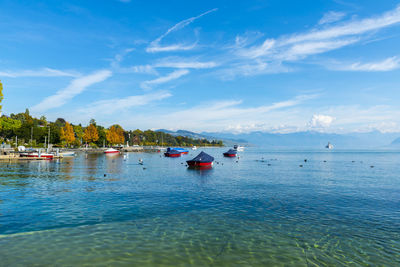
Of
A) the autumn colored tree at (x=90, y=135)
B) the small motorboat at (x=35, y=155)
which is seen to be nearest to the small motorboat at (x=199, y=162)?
the small motorboat at (x=35, y=155)

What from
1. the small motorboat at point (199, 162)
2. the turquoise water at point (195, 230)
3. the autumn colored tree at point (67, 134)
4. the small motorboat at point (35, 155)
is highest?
the autumn colored tree at point (67, 134)

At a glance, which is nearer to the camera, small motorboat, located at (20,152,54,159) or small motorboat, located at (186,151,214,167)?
small motorboat, located at (186,151,214,167)

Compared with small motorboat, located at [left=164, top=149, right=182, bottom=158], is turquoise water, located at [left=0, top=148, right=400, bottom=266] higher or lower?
lower

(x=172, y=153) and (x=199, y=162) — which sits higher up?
(x=172, y=153)

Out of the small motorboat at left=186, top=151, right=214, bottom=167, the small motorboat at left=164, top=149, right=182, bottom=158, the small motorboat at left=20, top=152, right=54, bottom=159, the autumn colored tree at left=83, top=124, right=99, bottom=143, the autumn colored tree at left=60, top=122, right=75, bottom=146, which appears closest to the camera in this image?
the small motorboat at left=186, top=151, right=214, bottom=167

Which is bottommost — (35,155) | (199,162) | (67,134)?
(199,162)

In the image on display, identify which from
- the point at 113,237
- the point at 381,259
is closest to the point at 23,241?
the point at 113,237

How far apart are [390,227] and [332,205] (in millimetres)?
7160

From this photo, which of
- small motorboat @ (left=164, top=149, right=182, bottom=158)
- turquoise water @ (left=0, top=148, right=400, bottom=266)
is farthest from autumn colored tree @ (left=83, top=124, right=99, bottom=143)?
turquoise water @ (left=0, top=148, right=400, bottom=266)

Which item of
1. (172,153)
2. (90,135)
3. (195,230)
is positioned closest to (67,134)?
(90,135)

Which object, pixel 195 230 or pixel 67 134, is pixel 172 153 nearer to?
pixel 67 134

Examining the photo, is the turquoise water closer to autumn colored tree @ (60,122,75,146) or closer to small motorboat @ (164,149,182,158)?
small motorboat @ (164,149,182,158)

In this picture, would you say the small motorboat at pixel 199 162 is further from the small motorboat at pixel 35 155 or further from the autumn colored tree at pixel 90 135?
the autumn colored tree at pixel 90 135

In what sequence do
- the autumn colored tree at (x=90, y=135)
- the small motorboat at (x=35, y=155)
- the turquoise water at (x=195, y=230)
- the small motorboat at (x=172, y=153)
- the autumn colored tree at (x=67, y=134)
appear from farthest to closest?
the autumn colored tree at (x=90, y=135) < the autumn colored tree at (x=67, y=134) < the small motorboat at (x=172, y=153) < the small motorboat at (x=35, y=155) < the turquoise water at (x=195, y=230)
